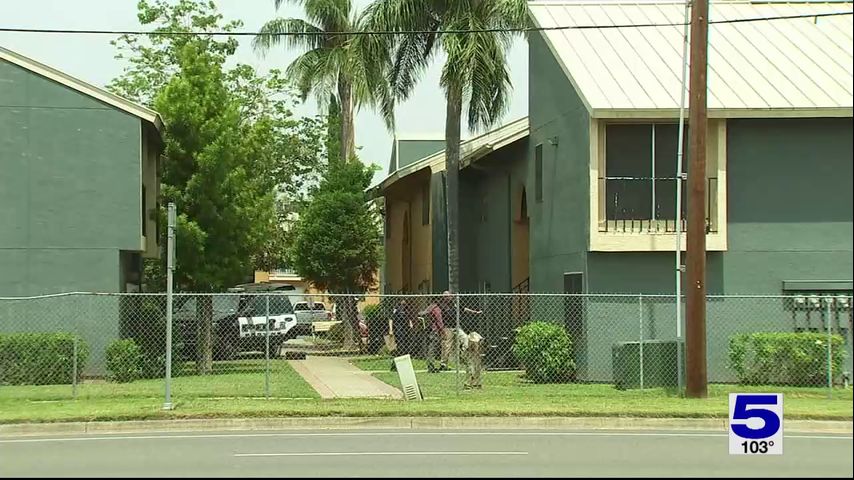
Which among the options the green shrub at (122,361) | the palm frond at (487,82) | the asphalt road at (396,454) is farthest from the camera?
the palm frond at (487,82)

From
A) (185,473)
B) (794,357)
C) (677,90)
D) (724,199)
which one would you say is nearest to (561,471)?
(185,473)

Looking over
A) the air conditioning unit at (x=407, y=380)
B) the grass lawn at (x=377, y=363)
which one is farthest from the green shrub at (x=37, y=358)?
the grass lawn at (x=377, y=363)

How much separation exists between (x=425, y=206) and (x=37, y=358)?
18.2 metres

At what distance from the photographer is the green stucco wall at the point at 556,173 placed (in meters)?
21.2

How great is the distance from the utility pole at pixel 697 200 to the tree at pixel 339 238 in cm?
1628

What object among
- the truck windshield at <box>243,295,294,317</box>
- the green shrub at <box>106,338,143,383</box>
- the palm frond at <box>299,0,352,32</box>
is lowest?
the green shrub at <box>106,338,143,383</box>

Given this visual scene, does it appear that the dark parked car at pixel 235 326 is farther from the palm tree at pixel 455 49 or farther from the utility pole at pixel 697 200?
the utility pole at pixel 697 200

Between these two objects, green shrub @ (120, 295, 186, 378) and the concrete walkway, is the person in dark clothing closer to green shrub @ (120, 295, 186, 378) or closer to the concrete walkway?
the concrete walkway

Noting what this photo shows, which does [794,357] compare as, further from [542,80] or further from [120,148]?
[120,148]

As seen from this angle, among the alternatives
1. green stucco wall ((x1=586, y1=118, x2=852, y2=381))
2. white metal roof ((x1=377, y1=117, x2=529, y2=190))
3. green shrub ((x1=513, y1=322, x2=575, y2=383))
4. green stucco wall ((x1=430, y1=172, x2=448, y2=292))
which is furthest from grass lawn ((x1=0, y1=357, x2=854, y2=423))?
green stucco wall ((x1=430, y1=172, x2=448, y2=292))

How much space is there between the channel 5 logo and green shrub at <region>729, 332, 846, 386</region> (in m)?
11.1

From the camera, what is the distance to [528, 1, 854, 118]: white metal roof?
756 inches

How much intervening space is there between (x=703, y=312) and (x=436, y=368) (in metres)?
7.02

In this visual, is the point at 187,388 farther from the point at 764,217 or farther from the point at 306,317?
the point at 306,317
